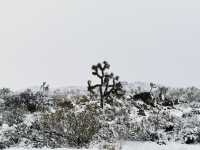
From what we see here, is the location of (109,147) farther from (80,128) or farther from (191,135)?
(191,135)

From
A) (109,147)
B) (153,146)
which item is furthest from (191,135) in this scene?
(109,147)

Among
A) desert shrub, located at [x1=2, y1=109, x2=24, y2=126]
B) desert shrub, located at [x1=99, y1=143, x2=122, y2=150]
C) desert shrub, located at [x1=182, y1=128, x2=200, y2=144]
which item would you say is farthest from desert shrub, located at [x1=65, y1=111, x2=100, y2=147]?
desert shrub, located at [x1=182, y1=128, x2=200, y2=144]

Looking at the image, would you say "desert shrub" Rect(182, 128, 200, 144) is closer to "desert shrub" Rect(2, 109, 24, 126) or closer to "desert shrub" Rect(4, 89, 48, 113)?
"desert shrub" Rect(2, 109, 24, 126)

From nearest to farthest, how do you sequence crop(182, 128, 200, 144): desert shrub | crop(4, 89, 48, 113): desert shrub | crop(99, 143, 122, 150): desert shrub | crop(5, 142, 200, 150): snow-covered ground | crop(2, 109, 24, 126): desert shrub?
crop(99, 143, 122, 150): desert shrub < crop(5, 142, 200, 150): snow-covered ground < crop(182, 128, 200, 144): desert shrub < crop(2, 109, 24, 126): desert shrub < crop(4, 89, 48, 113): desert shrub

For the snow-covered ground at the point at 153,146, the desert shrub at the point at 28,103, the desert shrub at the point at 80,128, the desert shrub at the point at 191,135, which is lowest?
the snow-covered ground at the point at 153,146

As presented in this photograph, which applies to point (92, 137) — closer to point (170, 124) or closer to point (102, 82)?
point (170, 124)

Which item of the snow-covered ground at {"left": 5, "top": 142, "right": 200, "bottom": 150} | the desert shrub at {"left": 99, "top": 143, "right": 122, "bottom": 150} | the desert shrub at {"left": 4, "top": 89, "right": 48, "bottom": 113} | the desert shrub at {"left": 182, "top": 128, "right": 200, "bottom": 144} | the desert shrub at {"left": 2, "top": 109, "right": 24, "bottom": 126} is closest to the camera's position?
the desert shrub at {"left": 99, "top": 143, "right": 122, "bottom": 150}

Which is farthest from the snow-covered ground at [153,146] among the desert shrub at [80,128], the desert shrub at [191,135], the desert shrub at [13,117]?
the desert shrub at [13,117]

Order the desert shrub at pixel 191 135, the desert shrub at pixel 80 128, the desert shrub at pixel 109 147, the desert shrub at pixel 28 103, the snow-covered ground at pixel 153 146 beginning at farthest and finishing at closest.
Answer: the desert shrub at pixel 28 103
the desert shrub at pixel 191 135
the desert shrub at pixel 80 128
the snow-covered ground at pixel 153 146
the desert shrub at pixel 109 147

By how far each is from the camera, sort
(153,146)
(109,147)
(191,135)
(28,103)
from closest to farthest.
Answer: (109,147), (153,146), (191,135), (28,103)

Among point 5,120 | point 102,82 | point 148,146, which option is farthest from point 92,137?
point 102,82

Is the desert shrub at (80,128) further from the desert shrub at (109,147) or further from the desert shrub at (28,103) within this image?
the desert shrub at (28,103)

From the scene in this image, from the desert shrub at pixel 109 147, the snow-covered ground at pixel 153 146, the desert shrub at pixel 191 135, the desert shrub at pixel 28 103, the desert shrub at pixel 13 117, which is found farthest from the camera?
the desert shrub at pixel 28 103

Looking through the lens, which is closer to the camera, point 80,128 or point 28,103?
point 80,128
